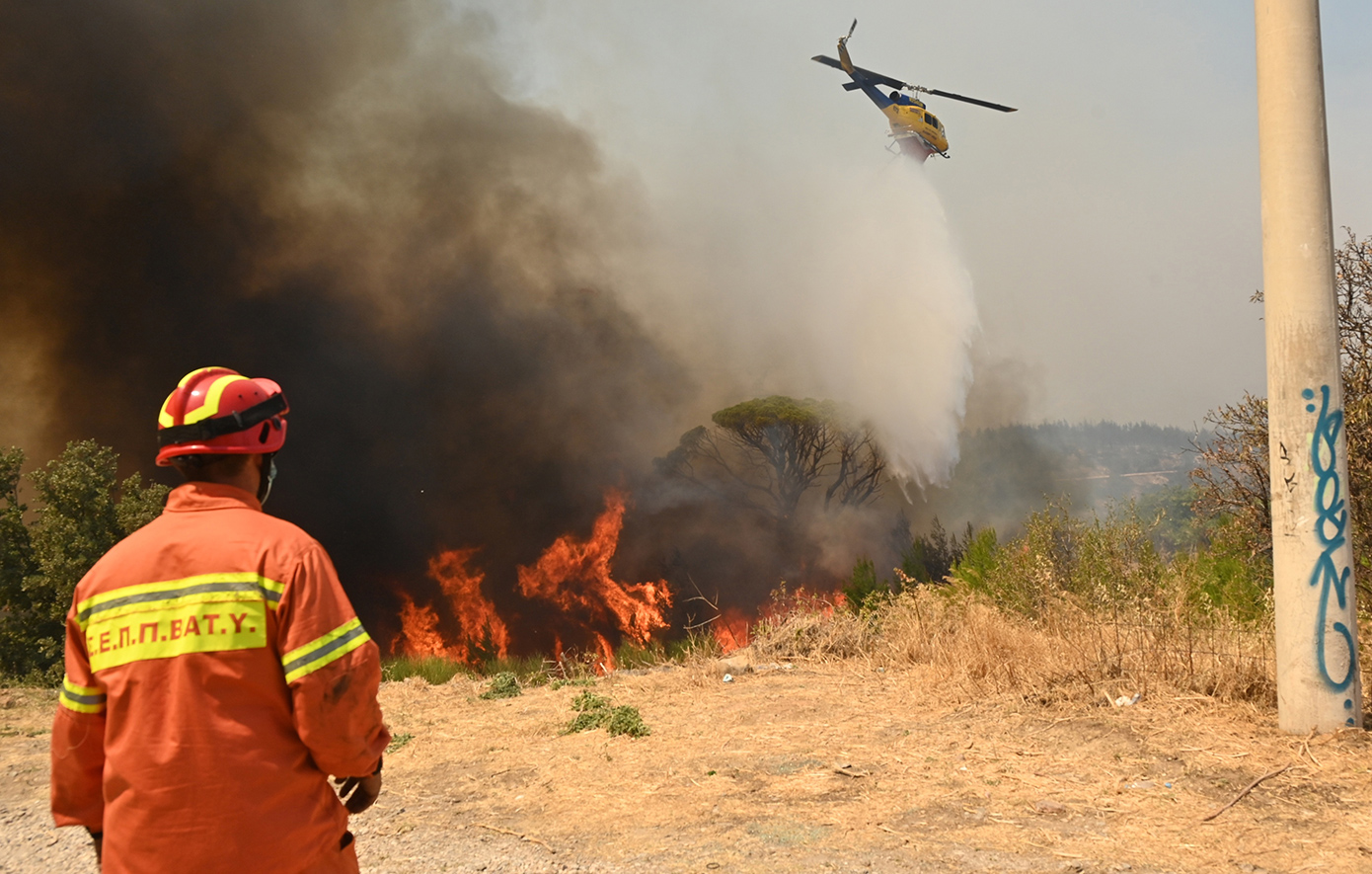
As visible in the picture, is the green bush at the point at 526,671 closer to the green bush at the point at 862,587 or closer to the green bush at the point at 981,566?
the green bush at the point at 862,587

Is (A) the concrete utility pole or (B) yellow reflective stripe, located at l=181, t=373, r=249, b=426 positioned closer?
(B) yellow reflective stripe, located at l=181, t=373, r=249, b=426

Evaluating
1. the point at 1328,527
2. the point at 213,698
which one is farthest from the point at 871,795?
the point at 213,698

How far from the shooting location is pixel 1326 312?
17.9 ft

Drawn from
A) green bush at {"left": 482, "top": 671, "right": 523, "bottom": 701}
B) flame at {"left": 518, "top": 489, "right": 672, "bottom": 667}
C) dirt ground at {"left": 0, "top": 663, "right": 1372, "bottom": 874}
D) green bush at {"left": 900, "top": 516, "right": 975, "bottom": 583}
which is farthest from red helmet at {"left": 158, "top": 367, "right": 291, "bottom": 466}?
flame at {"left": 518, "top": 489, "right": 672, "bottom": 667}

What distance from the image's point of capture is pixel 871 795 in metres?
5.12

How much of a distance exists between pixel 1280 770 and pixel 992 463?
111ft

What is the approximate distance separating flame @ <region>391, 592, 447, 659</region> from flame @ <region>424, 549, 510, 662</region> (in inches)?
21.0

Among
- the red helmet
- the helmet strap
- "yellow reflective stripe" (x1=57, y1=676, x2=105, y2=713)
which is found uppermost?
the red helmet

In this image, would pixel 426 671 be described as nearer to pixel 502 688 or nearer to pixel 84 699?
pixel 502 688

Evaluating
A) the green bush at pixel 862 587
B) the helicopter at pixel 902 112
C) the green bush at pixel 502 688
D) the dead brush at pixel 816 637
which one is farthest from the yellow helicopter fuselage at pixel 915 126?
the green bush at pixel 502 688

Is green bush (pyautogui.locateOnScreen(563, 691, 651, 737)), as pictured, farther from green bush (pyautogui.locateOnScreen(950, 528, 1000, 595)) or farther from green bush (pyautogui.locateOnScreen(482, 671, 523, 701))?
green bush (pyautogui.locateOnScreen(950, 528, 1000, 595))

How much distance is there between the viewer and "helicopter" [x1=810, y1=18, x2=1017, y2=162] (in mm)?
25500

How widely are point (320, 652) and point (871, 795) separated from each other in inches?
158

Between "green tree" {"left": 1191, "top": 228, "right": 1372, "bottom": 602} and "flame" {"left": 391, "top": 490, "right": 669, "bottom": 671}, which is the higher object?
"green tree" {"left": 1191, "top": 228, "right": 1372, "bottom": 602}
